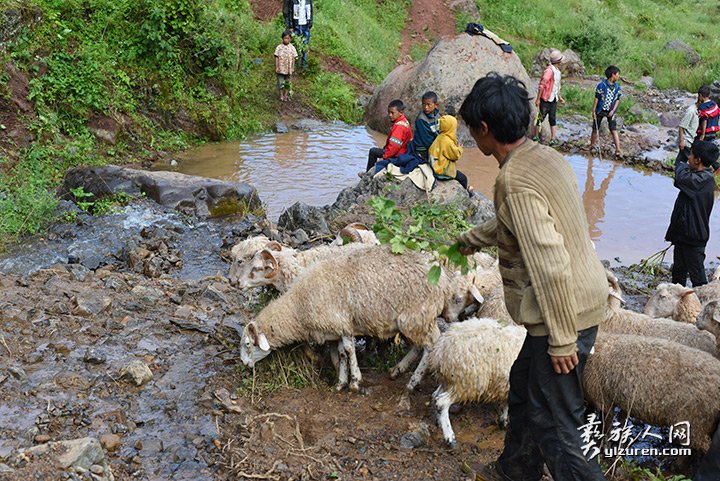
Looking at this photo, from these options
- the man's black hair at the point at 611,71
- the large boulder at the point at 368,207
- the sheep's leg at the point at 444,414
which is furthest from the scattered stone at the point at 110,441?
the man's black hair at the point at 611,71

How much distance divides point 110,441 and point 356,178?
959 centimetres

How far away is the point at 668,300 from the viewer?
22.3 ft

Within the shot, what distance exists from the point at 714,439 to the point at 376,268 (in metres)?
2.65

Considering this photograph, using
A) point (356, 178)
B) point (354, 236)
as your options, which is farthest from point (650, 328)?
point (356, 178)

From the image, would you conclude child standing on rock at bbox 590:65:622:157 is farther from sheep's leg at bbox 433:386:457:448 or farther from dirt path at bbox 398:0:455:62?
sheep's leg at bbox 433:386:457:448

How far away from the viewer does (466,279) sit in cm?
609

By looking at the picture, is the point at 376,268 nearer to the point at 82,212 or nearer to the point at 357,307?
the point at 357,307

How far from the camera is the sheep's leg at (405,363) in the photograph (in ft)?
18.9

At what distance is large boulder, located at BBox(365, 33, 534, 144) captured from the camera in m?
16.0

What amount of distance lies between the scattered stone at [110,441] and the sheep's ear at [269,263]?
229 cm

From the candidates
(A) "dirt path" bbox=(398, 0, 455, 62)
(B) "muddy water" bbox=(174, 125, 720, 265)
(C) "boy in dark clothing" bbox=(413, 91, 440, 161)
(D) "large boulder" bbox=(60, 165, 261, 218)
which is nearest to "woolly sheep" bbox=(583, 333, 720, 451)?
(B) "muddy water" bbox=(174, 125, 720, 265)

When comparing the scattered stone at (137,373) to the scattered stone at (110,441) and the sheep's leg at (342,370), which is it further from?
the sheep's leg at (342,370)

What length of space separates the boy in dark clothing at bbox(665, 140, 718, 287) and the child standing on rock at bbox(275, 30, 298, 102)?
11878 mm

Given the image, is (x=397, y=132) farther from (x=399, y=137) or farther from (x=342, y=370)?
(x=342, y=370)
